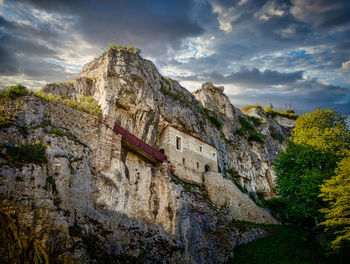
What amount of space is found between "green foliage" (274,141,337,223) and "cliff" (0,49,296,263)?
589cm

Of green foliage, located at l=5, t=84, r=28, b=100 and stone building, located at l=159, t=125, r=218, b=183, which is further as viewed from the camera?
stone building, located at l=159, t=125, r=218, b=183

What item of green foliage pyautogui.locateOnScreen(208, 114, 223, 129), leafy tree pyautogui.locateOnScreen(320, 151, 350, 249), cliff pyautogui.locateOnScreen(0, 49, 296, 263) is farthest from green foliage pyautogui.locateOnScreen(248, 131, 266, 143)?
leafy tree pyautogui.locateOnScreen(320, 151, 350, 249)

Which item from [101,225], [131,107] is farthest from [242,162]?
[101,225]

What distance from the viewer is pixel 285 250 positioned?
21.2 m

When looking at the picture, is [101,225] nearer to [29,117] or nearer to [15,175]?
[15,175]

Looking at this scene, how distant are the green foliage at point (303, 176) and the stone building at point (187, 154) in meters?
9.51

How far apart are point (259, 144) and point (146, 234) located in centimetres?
3343

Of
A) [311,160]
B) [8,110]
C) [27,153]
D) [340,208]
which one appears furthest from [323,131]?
[8,110]

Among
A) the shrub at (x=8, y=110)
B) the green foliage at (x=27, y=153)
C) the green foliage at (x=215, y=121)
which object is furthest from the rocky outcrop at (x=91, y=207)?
the green foliage at (x=215, y=121)

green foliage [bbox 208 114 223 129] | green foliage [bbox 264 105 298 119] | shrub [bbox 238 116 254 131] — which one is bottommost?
green foliage [bbox 208 114 223 129]

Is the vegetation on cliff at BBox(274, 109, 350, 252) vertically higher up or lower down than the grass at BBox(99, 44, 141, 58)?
lower down

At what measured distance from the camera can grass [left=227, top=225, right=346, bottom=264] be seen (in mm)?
19000

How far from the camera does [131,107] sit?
27172 millimetres

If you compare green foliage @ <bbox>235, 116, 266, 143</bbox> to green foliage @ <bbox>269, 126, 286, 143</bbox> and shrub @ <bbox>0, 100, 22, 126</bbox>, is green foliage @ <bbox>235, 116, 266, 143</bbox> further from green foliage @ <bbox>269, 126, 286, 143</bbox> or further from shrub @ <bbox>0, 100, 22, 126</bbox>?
shrub @ <bbox>0, 100, 22, 126</bbox>
